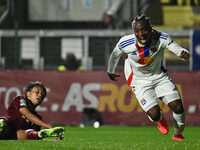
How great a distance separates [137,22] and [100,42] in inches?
374

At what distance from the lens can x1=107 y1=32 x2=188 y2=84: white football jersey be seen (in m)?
9.53

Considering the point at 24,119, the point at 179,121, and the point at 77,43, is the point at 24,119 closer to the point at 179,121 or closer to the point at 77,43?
the point at 179,121

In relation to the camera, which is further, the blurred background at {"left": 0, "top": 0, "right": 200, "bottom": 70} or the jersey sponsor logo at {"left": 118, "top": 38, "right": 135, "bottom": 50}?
the blurred background at {"left": 0, "top": 0, "right": 200, "bottom": 70}

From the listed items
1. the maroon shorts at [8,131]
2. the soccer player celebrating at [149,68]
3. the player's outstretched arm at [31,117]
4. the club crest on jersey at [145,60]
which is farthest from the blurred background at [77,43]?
the player's outstretched arm at [31,117]

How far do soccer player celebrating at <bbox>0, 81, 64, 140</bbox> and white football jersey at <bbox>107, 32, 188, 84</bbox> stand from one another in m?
1.42

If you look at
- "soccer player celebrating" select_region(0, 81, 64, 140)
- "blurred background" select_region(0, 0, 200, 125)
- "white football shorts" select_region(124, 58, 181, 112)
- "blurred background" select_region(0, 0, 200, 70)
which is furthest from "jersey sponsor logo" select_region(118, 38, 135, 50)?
"blurred background" select_region(0, 0, 200, 70)

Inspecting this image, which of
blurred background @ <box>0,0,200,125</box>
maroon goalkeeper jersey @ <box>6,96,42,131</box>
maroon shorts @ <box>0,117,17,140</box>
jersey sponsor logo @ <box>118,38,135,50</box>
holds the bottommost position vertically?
blurred background @ <box>0,0,200,125</box>

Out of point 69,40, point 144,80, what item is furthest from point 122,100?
point 144,80

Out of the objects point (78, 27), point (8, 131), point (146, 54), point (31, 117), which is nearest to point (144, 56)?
point (146, 54)

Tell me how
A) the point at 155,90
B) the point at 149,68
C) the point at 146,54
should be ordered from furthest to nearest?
1. the point at 155,90
2. the point at 149,68
3. the point at 146,54

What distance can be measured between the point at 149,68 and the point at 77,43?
389 inches

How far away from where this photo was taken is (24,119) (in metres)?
9.20

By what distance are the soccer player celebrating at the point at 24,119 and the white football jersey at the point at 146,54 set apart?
1.42 meters

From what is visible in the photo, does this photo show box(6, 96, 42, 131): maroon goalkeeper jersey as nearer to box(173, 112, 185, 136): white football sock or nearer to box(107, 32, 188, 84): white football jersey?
box(107, 32, 188, 84): white football jersey
